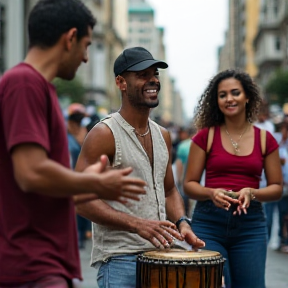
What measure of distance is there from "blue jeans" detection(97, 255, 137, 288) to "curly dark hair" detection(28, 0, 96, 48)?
1.60 metres

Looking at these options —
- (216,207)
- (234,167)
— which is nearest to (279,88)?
(234,167)

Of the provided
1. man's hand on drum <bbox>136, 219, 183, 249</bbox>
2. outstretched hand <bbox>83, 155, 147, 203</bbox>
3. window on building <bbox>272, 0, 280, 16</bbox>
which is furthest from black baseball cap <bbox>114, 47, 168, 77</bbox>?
window on building <bbox>272, 0, 280, 16</bbox>

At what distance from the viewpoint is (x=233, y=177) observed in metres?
5.85

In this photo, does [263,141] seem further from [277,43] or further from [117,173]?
[277,43]

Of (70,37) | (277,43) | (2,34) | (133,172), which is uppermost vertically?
(2,34)

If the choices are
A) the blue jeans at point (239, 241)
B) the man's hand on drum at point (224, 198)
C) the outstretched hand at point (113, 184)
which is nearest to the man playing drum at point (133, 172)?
the man's hand on drum at point (224, 198)

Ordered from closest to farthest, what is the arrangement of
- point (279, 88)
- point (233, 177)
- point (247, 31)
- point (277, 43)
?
point (233, 177)
point (279, 88)
point (277, 43)
point (247, 31)

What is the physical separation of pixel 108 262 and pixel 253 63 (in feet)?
396

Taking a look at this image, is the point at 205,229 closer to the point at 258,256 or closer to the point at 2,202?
the point at 258,256

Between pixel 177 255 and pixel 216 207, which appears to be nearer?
pixel 177 255

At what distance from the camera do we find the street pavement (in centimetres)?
928

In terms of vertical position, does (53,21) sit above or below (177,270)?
above

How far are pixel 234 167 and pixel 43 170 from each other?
2833 millimetres

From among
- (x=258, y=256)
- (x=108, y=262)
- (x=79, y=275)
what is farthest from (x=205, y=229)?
(x=79, y=275)
